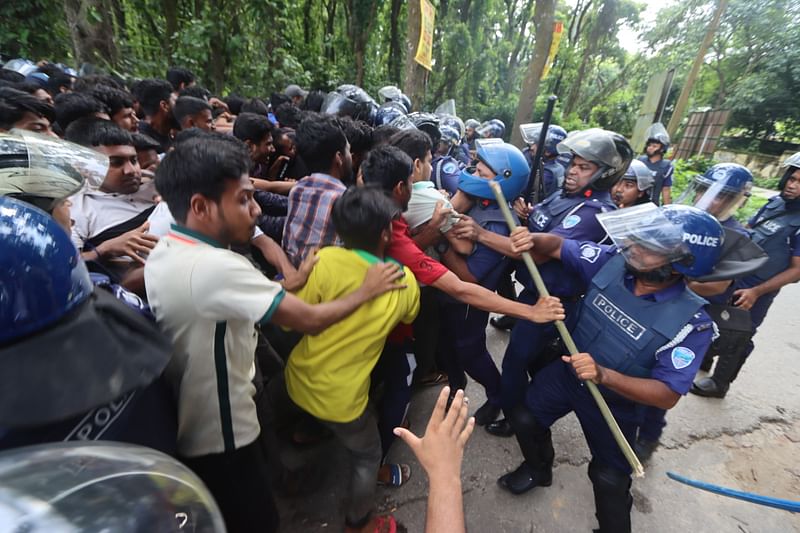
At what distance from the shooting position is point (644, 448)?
257cm

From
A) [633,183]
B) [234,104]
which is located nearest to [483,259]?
[633,183]

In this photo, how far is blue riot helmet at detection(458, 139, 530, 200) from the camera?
2303 millimetres

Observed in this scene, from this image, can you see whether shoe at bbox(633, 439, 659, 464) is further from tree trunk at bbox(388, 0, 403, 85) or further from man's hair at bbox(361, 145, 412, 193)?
tree trunk at bbox(388, 0, 403, 85)

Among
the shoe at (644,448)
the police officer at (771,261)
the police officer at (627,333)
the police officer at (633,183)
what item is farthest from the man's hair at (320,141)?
the police officer at (771,261)

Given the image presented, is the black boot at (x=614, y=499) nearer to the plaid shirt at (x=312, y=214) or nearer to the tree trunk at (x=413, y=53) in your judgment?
the plaid shirt at (x=312, y=214)

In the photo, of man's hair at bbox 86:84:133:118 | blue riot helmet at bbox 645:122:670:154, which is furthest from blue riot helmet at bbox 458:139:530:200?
blue riot helmet at bbox 645:122:670:154

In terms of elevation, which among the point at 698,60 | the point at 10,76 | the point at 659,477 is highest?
the point at 698,60

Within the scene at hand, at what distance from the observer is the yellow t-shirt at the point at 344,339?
1632 millimetres

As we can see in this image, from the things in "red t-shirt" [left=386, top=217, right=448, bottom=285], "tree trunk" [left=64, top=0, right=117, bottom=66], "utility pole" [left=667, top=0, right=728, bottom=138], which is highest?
"utility pole" [left=667, top=0, right=728, bottom=138]

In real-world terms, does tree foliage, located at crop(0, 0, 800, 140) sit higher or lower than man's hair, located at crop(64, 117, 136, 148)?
higher

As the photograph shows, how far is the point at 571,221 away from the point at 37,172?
2.60m

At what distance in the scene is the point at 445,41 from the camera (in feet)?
50.2

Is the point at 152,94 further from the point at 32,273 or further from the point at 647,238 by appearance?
the point at 647,238

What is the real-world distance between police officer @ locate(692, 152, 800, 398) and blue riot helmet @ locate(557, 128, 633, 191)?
4.88ft
